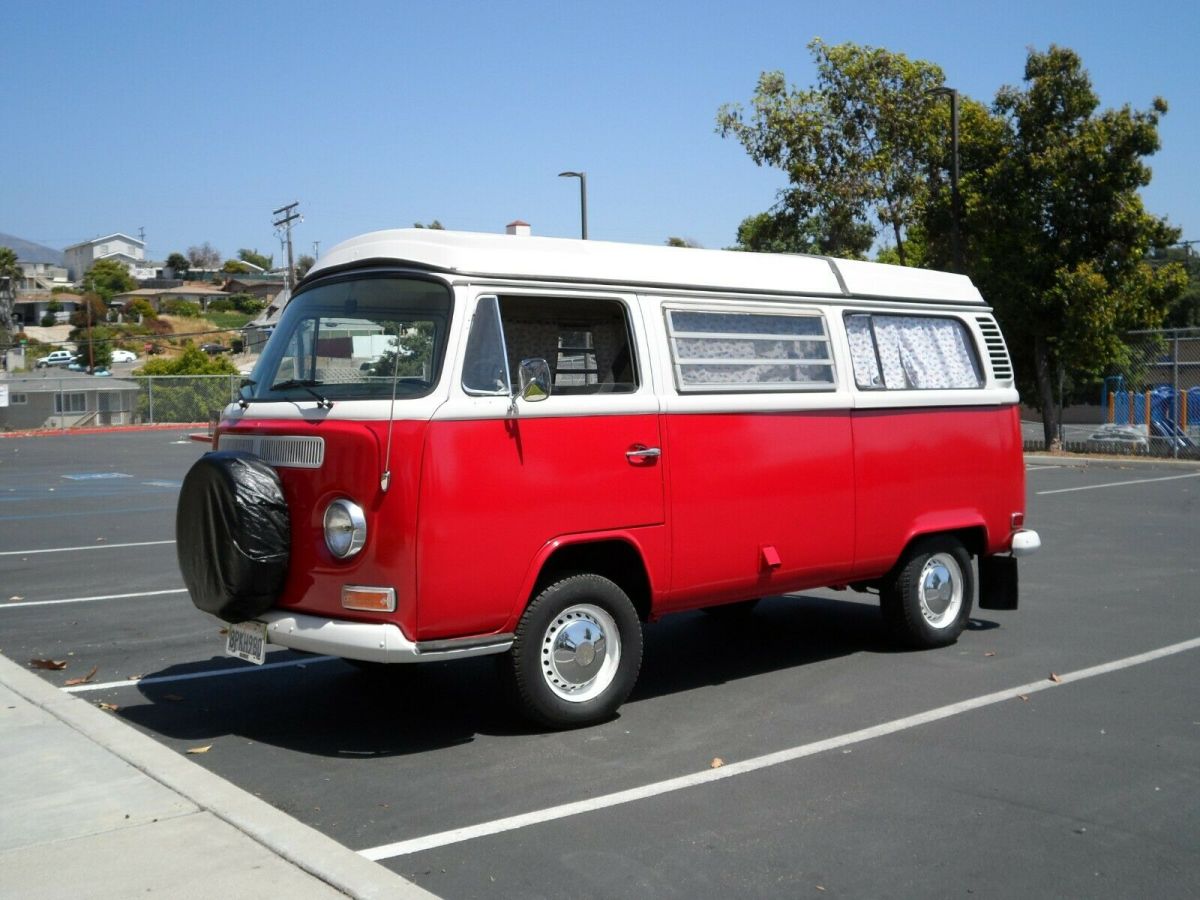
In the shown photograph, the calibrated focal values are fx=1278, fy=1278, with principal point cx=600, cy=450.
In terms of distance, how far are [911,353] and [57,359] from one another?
325ft

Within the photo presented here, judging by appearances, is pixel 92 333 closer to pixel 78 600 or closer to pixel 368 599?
pixel 78 600

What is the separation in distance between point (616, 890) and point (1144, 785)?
270 cm

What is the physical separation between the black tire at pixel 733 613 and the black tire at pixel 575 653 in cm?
300

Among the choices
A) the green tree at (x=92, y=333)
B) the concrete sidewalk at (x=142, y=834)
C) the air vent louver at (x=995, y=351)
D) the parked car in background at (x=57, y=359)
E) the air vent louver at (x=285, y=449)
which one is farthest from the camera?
the parked car in background at (x=57, y=359)

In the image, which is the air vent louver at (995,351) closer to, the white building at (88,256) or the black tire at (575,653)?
the black tire at (575,653)

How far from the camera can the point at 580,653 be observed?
22.4ft

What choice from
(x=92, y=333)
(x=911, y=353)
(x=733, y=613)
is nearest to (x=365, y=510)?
(x=911, y=353)

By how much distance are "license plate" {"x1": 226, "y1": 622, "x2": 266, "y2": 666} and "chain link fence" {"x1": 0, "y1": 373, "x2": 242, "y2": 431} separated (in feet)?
155

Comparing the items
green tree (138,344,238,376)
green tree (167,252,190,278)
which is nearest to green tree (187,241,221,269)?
green tree (167,252,190,278)

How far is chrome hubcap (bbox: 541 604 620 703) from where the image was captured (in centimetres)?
674

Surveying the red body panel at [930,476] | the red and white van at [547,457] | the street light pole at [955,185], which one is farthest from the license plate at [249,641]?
the street light pole at [955,185]

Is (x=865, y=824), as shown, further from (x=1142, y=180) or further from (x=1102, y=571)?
(x=1142, y=180)

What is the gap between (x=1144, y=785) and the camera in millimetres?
5855

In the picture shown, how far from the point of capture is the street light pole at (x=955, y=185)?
2717 centimetres
